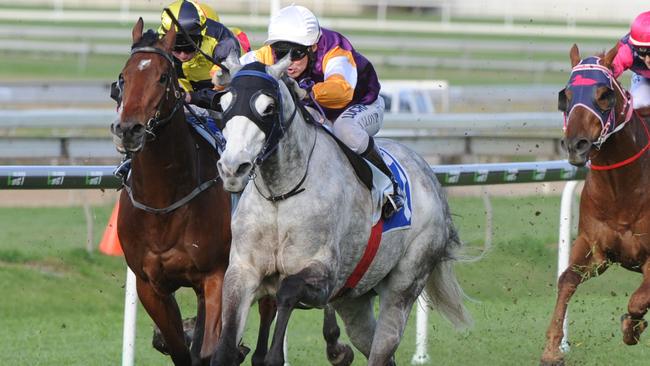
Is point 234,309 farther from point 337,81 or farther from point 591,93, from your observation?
point 591,93

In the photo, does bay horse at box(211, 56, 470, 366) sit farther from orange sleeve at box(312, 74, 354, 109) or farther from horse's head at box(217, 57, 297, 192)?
orange sleeve at box(312, 74, 354, 109)

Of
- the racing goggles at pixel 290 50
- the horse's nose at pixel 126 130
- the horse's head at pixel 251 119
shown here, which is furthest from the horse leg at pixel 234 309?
the racing goggles at pixel 290 50

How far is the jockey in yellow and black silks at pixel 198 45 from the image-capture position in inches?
268

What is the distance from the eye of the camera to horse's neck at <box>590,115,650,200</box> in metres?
7.13

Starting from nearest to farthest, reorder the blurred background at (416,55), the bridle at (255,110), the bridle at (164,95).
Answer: the bridle at (255,110)
the bridle at (164,95)
the blurred background at (416,55)

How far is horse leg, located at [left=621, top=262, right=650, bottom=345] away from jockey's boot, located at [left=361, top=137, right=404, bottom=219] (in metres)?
1.41

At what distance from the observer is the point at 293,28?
6.12 m

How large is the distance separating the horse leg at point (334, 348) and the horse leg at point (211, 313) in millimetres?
1057

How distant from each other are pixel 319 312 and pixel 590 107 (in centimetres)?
371

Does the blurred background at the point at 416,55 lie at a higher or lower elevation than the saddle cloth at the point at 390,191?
lower

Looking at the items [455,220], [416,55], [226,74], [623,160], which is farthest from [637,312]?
[416,55]

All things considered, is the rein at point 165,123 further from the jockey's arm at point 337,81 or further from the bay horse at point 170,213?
the jockey's arm at point 337,81

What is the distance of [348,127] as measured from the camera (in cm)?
647

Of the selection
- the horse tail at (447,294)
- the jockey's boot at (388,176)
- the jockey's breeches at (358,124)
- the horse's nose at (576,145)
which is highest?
the jockey's breeches at (358,124)
